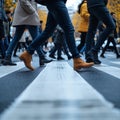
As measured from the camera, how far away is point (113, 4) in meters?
56.7

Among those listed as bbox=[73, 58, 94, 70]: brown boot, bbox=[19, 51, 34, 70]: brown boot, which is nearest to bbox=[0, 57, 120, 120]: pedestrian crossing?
bbox=[73, 58, 94, 70]: brown boot

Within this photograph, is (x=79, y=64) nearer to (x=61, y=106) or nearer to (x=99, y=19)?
(x=99, y=19)

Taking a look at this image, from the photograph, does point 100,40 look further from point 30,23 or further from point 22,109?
point 22,109

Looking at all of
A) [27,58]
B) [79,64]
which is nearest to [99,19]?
[27,58]

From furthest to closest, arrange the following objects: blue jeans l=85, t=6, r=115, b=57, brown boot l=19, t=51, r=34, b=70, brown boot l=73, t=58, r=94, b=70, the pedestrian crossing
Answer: blue jeans l=85, t=6, r=115, b=57, brown boot l=19, t=51, r=34, b=70, brown boot l=73, t=58, r=94, b=70, the pedestrian crossing

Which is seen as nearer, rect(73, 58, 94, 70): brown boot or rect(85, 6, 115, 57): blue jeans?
rect(73, 58, 94, 70): brown boot

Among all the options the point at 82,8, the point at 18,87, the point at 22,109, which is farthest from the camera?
the point at 82,8

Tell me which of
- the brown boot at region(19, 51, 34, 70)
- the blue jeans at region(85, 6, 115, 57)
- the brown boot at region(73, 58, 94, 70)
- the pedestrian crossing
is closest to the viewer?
the pedestrian crossing

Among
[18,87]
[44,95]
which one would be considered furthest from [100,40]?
[44,95]

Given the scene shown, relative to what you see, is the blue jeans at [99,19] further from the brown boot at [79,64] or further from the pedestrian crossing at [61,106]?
the pedestrian crossing at [61,106]

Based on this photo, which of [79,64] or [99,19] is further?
[99,19]

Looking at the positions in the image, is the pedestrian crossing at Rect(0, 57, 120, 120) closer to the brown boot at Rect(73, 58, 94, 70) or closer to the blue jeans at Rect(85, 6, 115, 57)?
the brown boot at Rect(73, 58, 94, 70)

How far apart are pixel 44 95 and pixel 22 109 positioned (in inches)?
31.5

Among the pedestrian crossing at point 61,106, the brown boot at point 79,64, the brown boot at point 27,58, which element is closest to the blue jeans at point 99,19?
the brown boot at point 27,58
